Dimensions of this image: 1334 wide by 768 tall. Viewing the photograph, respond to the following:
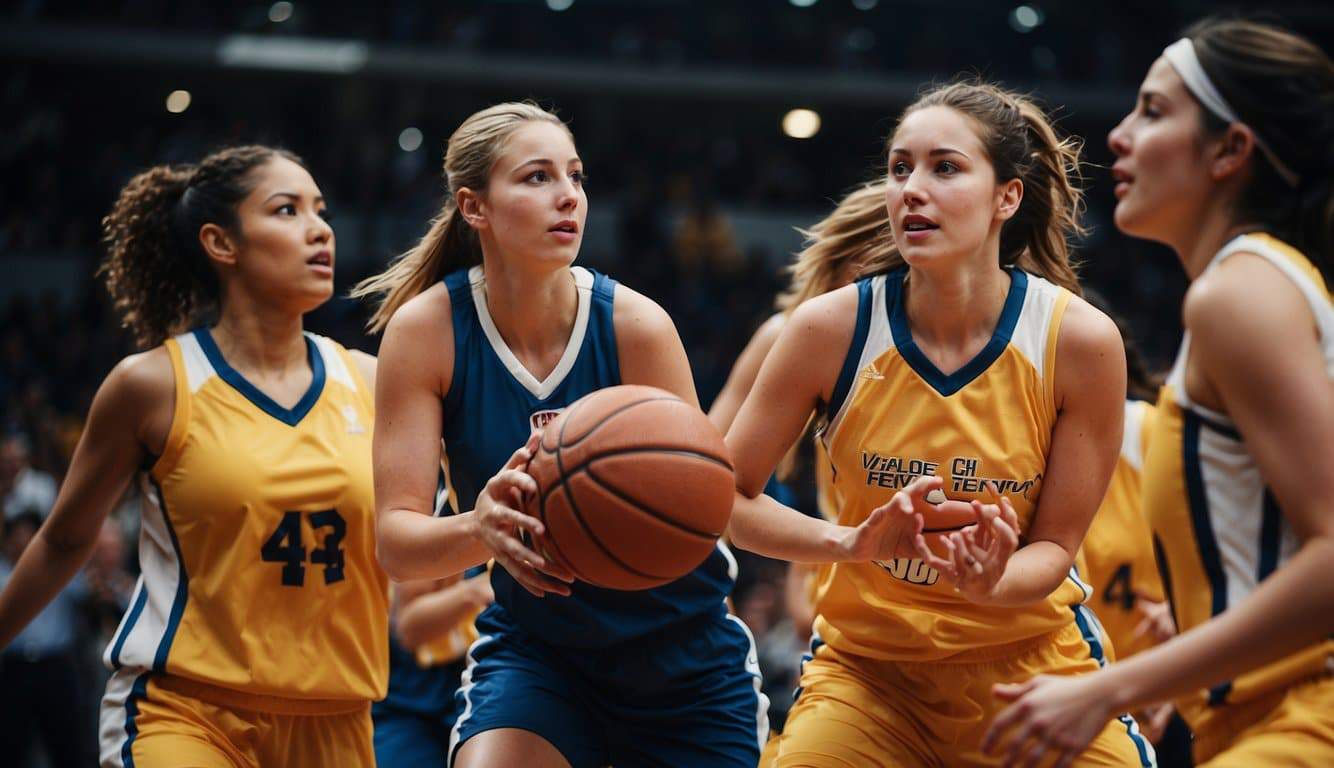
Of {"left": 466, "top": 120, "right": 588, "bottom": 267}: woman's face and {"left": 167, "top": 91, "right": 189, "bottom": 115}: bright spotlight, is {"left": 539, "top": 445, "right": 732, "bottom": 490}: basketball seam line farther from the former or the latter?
{"left": 167, "top": 91, "right": 189, "bottom": 115}: bright spotlight

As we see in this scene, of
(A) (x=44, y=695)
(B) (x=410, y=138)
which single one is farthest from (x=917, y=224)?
(B) (x=410, y=138)

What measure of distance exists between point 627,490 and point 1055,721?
3.21 ft

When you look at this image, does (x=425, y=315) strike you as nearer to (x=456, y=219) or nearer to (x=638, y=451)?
(x=456, y=219)

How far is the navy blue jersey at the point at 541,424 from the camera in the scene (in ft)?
10.8

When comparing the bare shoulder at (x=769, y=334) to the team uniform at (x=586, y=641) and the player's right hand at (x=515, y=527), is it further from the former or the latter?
the player's right hand at (x=515, y=527)

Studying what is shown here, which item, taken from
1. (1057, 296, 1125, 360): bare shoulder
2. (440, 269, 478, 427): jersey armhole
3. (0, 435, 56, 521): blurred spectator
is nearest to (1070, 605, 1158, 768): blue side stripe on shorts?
(1057, 296, 1125, 360): bare shoulder

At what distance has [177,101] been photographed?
2094 cm

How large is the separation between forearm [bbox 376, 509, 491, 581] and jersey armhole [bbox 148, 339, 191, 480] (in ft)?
2.67

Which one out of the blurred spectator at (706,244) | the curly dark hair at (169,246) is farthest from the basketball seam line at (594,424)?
the blurred spectator at (706,244)

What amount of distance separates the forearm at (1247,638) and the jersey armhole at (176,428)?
8.28 feet

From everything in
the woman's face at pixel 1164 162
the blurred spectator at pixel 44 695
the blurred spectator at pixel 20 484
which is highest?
the woman's face at pixel 1164 162

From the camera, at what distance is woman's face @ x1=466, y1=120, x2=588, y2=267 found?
3326 mm

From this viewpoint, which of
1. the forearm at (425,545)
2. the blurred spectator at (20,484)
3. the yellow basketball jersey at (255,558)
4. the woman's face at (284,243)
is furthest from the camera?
the blurred spectator at (20,484)

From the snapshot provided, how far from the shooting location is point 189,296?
13.9 feet
